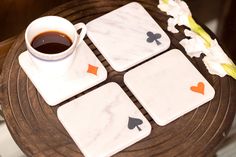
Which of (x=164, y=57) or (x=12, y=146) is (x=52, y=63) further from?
(x=12, y=146)

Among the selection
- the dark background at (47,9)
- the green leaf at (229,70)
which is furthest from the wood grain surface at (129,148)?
the dark background at (47,9)

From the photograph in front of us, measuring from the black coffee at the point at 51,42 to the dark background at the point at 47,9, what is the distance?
48 cm

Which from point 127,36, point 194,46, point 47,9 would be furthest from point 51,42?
point 47,9

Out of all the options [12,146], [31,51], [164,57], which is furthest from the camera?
[12,146]

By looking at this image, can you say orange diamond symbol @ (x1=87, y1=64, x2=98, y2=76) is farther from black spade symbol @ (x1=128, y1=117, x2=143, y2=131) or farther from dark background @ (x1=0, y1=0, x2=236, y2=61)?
dark background @ (x1=0, y1=0, x2=236, y2=61)

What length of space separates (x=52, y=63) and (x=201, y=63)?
1.15 feet

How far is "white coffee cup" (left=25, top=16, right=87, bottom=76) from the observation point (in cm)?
107

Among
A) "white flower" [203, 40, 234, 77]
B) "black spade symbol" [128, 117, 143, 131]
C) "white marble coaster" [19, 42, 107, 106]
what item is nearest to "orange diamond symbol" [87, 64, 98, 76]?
"white marble coaster" [19, 42, 107, 106]

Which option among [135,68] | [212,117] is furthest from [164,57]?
[212,117]

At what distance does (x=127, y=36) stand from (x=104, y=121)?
0.79 ft

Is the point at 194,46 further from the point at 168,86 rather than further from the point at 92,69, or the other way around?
the point at 92,69

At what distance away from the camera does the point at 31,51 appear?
107cm

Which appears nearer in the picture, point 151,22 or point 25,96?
point 25,96

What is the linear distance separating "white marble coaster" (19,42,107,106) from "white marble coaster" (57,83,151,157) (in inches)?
0.9
